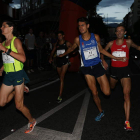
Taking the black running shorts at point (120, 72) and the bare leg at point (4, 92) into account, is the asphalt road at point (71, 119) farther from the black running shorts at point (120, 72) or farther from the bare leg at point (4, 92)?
the black running shorts at point (120, 72)

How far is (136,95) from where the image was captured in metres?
6.25

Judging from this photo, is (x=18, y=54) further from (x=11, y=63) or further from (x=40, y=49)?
(x=40, y=49)

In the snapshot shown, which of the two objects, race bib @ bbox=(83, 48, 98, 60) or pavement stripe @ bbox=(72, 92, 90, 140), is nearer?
pavement stripe @ bbox=(72, 92, 90, 140)

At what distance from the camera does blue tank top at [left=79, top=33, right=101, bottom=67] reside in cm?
410

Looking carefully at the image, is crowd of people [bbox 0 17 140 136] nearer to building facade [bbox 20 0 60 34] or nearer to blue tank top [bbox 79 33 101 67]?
blue tank top [bbox 79 33 101 67]

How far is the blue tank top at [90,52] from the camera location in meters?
4.10

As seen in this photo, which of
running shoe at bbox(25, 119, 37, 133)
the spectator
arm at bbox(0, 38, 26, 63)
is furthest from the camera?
the spectator

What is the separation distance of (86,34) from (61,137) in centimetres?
211

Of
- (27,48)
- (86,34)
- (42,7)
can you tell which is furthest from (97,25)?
(86,34)

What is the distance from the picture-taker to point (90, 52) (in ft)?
13.5

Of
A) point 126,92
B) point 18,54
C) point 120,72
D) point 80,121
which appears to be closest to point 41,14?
point 120,72

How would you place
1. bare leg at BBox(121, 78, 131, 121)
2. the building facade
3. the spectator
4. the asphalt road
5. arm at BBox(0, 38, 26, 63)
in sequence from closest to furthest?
arm at BBox(0, 38, 26, 63) < the asphalt road < bare leg at BBox(121, 78, 131, 121) < the spectator < the building facade

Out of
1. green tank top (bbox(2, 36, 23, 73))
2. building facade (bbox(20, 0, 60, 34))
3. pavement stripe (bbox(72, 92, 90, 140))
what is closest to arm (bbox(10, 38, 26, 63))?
green tank top (bbox(2, 36, 23, 73))

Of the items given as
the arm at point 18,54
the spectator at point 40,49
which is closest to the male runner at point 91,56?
the arm at point 18,54
